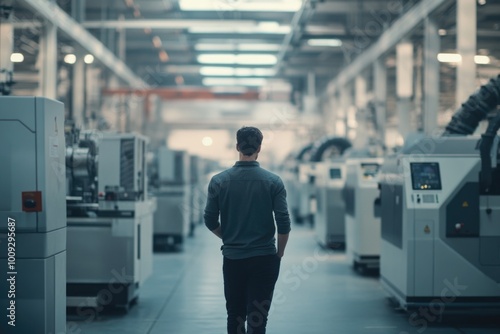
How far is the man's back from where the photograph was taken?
468 cm

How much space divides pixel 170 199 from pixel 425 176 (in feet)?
23.8

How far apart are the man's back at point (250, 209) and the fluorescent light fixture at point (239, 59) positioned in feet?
65.7

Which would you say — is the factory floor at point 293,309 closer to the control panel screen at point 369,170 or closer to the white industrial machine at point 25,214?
the control panel screen at point 369,170

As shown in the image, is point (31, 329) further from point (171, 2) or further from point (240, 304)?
point (171, 2)

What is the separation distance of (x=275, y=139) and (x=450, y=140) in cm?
2835

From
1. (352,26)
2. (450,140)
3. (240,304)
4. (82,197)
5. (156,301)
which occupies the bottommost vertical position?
(156,301)

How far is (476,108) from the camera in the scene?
8.14 m

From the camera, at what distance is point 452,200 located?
6.93 metres

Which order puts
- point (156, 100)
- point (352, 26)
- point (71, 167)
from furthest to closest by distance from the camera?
point (156, 100)
point (352, 26)
point (71, 167)

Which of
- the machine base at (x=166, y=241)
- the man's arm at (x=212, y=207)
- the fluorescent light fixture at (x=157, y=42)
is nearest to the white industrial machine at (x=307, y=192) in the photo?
the machine base at (x=166, y=241)

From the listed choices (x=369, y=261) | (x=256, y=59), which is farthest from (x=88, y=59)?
(x=369, y=261)

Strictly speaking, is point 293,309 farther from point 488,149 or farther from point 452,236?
point 488,149

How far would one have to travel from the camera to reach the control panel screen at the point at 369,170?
10578 mm

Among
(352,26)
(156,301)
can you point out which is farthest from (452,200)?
(352,26)
